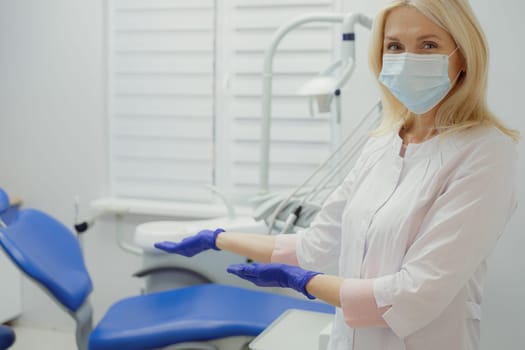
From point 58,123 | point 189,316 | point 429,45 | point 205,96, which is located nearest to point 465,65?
point 429,45

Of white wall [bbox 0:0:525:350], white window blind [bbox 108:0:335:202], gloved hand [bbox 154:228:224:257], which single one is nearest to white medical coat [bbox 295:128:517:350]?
gloved hand [bbox 154:228:224:257]

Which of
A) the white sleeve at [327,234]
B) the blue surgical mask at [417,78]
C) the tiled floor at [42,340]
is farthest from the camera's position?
the tiled floor at [42,340]

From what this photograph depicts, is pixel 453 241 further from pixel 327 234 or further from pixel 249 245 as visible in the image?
pixel 249 245

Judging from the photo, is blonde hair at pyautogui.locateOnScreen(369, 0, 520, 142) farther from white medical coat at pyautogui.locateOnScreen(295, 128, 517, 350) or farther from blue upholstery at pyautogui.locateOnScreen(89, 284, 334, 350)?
blue upholstery at pyautogui.locateOnScreen(89, 284, 334, 350)

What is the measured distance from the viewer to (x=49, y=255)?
2090 mm

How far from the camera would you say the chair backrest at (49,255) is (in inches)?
75.2

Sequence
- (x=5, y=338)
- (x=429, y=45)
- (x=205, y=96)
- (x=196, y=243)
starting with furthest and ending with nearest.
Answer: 1. (x=205, y=96)
2. (x=5, y=338)
3. (x=196, y=243)
4. (x=429, y=45)

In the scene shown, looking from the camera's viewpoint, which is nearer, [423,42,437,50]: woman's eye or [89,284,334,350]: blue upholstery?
[423,42,437,50]: woman's eye

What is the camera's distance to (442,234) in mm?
1136

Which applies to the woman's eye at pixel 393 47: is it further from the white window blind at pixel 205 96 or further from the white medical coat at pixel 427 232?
the white window blind at pixel 205 96

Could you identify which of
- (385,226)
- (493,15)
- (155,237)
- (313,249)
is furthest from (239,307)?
(493,15)

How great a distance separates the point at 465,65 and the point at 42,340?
2.64 m

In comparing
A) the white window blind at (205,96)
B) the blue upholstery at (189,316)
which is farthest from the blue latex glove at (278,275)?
the white window blind at (205,96)

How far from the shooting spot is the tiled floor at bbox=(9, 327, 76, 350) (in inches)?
121
